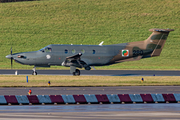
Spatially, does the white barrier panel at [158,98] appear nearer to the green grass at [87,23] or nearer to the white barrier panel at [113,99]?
the white barrier panel at [113,99]

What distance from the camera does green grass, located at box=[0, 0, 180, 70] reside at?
210 ft

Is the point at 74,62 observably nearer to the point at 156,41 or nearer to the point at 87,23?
the point at 156,41

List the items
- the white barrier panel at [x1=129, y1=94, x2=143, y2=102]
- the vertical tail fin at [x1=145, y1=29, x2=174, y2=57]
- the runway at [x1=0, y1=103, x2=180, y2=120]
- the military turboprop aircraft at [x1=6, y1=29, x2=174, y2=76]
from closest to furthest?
the runway at [x1=0, y1=103, x2=180, y2=120] < the white barrier panel at [x1=129, y1=94, x2=143, y2=102] < the military turboprop aircraft at [x1=6, y1=29, x2=174, y2=76] < the vertical tail fin at [x1=145, y1=29, x2=174, y2=57]

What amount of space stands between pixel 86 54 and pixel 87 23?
37.7 meters

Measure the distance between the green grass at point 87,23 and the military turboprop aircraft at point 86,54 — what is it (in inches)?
800

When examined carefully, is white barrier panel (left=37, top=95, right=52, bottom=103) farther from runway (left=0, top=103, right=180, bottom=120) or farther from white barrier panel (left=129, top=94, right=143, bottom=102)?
white barrier panel (left=129, top=94, right=143, bottom=102)

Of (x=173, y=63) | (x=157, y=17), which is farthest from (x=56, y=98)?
(x=157, y=17)

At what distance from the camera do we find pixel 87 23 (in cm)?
7294

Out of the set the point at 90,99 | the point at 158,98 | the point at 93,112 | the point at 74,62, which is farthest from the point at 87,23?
the point at 93,112

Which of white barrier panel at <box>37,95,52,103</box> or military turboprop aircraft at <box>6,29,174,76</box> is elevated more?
white barrier panel at <box>37,95,52,103</box>

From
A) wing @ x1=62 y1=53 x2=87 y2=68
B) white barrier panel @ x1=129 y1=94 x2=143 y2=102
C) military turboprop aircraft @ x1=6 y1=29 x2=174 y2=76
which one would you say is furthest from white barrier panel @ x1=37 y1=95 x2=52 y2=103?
wing @ x1=62 y1=53 x2=87 y2=68

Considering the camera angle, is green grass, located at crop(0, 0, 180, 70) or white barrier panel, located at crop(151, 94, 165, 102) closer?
white barrier panel, located at crop(151, 94, 165, 102)

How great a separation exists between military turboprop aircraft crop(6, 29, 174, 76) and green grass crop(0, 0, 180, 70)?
2033cm

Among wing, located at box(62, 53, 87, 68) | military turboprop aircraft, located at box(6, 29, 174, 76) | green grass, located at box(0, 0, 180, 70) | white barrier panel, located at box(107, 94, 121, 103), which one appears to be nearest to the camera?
white barrier panel, located at box(107, 94, 121, 103)
